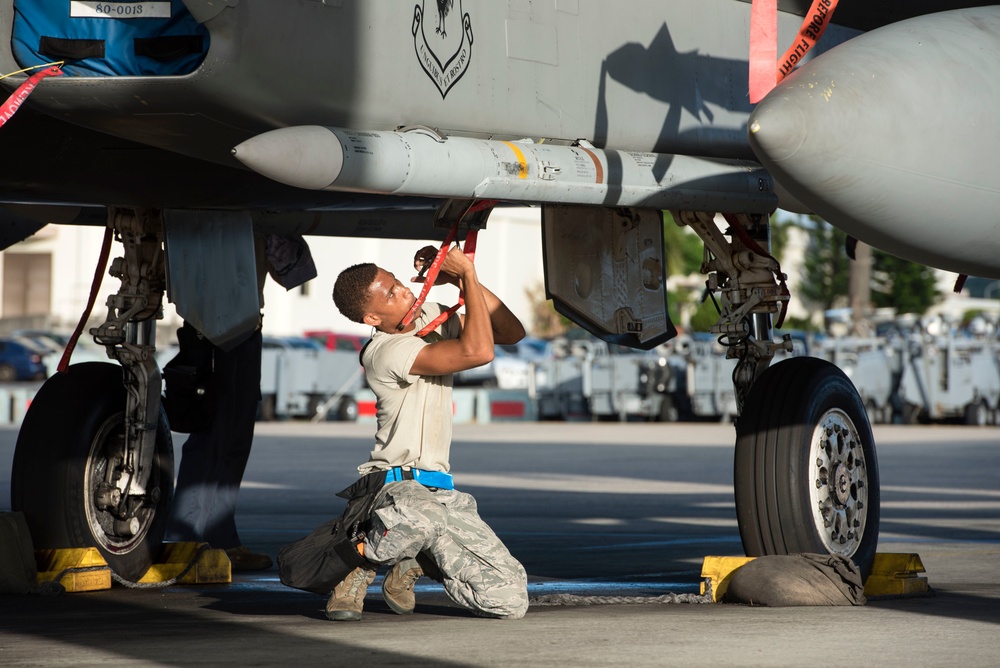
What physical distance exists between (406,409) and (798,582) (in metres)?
1.92

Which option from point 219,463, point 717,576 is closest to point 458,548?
point 717,576

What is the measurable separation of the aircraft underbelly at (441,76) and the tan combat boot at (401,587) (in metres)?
1.86

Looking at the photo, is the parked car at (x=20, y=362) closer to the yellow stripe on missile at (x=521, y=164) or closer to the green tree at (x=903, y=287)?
the yellow stripe on missile at (x=521, y=164)

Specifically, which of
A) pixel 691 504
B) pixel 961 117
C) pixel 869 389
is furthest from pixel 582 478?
pixel 869 389

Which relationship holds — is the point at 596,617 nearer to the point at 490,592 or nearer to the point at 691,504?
the point at 490,592

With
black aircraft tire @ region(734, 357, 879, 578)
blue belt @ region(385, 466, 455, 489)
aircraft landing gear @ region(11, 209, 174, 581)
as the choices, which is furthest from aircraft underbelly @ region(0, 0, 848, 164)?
aircraft landing gear @ region(11, 209, 174, 581)

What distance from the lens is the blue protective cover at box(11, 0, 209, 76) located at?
5.42 metres

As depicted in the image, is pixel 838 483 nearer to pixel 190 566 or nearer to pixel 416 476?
pixel 416 476

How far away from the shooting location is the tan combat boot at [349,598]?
591 centimetres

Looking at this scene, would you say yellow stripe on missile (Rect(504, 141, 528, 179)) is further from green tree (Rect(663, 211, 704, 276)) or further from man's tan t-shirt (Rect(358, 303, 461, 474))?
green tree (Rect(663, 211, 704, 276))

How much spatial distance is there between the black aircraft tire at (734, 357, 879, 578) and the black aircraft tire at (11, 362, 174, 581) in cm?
304

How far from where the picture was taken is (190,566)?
24.9 ft

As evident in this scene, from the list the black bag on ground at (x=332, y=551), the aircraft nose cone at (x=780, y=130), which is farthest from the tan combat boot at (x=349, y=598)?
the aircraft nose cone at (x=780, y=130)

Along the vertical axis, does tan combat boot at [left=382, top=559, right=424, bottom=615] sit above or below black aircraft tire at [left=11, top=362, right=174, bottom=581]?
below
